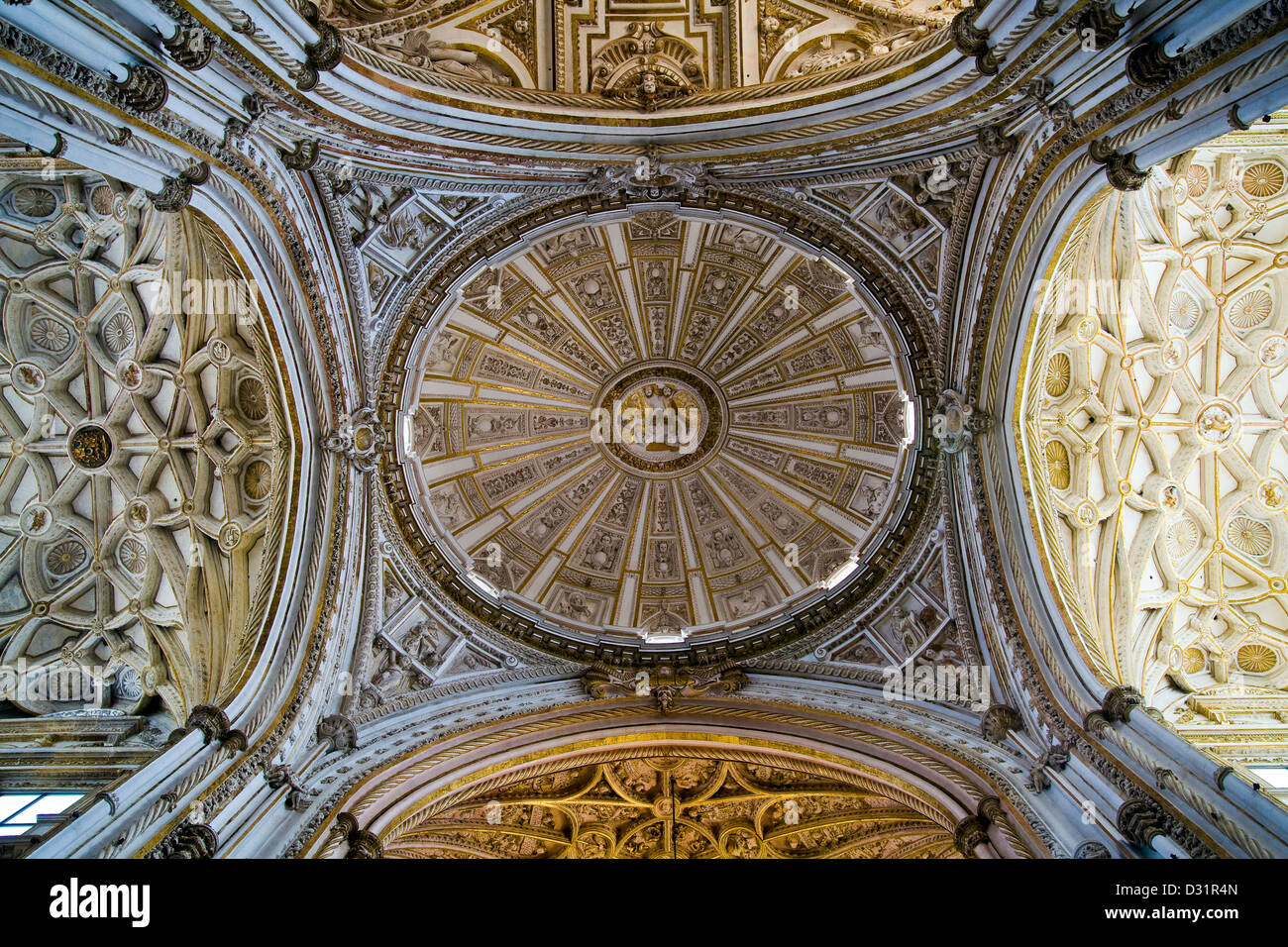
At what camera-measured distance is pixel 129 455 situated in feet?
55.8

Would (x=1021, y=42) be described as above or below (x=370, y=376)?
below

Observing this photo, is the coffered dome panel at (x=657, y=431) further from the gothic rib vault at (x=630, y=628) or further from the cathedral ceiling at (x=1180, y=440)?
the cathedral ceiling at (x=1180, y=440)

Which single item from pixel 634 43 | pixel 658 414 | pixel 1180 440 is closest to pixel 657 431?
pixel 658 414

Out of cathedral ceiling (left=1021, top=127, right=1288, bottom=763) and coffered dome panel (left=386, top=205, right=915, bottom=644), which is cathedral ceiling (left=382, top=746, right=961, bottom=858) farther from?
cathedral ceiling (left=1021, top=127, right=1288, bottom=763)

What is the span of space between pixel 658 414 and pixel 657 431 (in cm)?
50

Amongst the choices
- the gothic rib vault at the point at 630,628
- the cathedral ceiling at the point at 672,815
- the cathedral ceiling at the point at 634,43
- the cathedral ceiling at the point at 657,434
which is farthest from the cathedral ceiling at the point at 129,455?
the cathedral ceiling at the point at 672,815

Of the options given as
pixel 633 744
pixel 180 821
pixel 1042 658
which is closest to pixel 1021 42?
pixel 1042 658

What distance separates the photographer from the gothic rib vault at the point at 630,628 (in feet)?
43.8

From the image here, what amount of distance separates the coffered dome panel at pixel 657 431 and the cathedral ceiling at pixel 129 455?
160 inches

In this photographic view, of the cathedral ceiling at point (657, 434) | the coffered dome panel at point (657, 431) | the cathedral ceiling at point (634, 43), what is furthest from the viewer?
the coffered dome panel at point (657, 431)

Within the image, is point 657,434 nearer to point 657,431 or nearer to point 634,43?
point 657,431

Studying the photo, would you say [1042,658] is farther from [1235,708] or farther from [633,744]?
[633,744]
